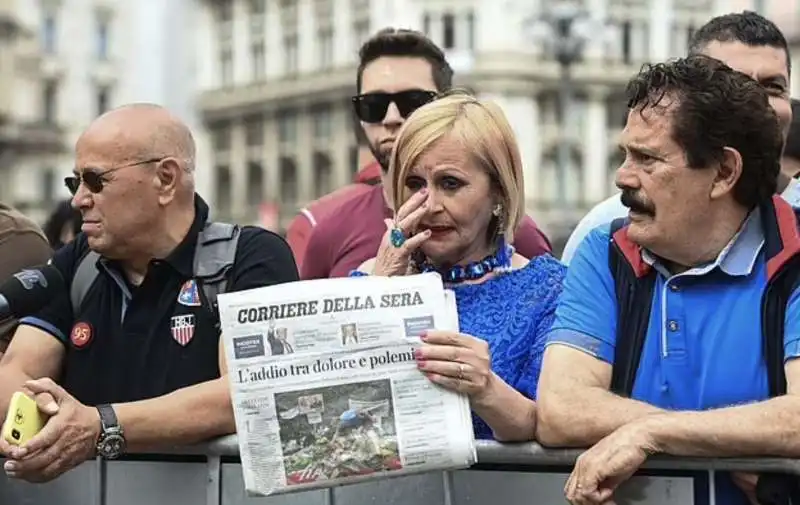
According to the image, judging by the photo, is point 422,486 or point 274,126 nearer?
point 422,486

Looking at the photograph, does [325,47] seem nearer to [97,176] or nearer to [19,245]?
[19,245]

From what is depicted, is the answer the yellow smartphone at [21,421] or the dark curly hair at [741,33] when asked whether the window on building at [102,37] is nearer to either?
the dark curly hair at [741,33]

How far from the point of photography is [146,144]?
14.9ft

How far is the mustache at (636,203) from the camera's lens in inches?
149

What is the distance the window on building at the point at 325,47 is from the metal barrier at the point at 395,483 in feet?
224

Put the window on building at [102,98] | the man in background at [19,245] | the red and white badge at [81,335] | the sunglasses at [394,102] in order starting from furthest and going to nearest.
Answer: the window on building at [102,98] < the sunglasses at [394,102] < the man in background at [19,245] < the red and white badge at [81,335]

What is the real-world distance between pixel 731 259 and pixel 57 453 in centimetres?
178

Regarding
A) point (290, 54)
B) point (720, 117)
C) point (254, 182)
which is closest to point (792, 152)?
point (720, 117)

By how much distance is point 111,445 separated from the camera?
4.08 m

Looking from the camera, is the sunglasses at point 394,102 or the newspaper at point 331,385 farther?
the sunglasses at point 394,102

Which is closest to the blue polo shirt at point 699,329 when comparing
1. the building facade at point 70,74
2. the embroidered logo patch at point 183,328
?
the embroidered logo patch at point 183,328

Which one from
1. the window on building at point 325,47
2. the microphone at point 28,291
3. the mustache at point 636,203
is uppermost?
the mustache at point 636,203

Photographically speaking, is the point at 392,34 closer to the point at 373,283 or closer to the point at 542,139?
the point at 373,283

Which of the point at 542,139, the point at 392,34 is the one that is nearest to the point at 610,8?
the point at 542,139
